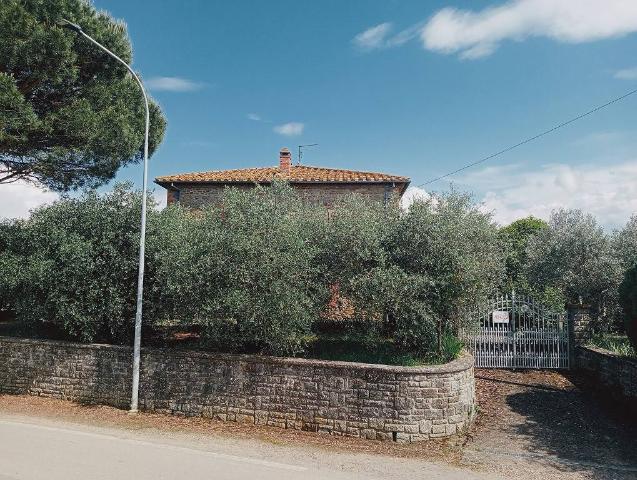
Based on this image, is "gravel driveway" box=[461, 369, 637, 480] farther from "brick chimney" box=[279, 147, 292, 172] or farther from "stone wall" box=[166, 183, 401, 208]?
"brick chimney" box=[279, 147, 292, 172]

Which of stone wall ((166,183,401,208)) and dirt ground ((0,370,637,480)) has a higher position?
stone wall ((166,183,401,208))

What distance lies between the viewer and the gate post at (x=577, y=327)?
46.8ft

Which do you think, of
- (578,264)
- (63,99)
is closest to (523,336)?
(578,264)

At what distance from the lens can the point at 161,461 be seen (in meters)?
7.09

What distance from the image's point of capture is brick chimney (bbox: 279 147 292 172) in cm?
2064

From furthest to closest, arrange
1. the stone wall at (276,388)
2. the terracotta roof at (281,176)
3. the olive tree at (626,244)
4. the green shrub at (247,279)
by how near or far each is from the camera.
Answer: the terracotta roof at (281,176) → the olive tree at (626,244) → the green shrub at (247,279) → the stone wall at (276,388)

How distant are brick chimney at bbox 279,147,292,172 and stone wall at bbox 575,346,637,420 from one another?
13.0 m

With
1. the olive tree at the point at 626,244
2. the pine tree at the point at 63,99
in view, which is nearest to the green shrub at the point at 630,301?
the olive tree at the point at 626,244

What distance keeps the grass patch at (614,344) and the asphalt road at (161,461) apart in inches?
312

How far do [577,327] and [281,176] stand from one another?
1193cm

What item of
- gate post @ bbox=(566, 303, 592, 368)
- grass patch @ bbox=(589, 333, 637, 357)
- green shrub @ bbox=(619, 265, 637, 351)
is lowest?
grass patch @ bbox=(589, 333, 637, 357)

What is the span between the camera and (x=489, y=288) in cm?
1166

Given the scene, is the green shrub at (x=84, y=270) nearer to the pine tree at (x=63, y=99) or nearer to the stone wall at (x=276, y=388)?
the stone wall at (x=276, y=388)

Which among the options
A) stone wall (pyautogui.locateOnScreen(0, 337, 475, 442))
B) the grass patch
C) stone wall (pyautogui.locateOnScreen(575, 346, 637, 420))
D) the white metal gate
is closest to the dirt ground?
stone wall (pyautogui.locateOnScreen(0, 337, 475, 442))
